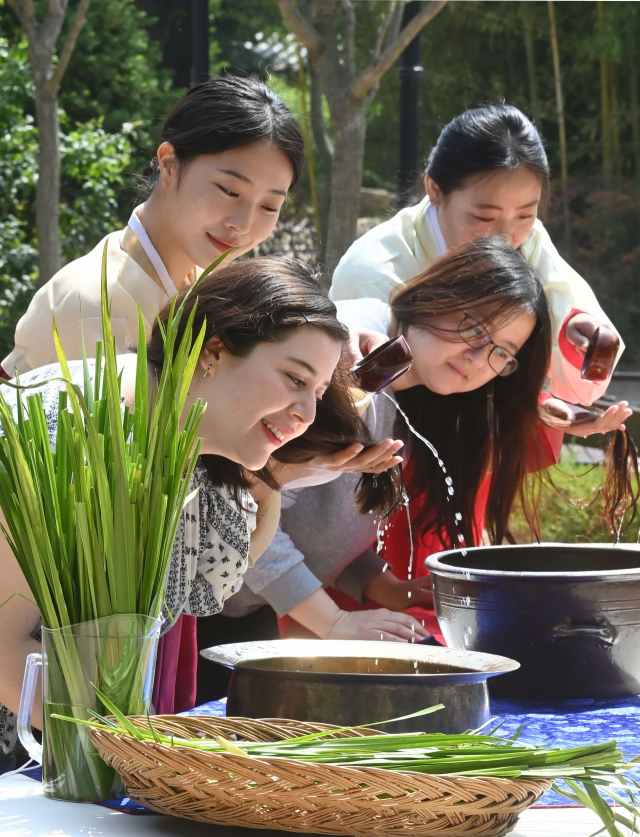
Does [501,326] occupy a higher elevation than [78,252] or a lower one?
lower

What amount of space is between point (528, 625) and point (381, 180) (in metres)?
12.8

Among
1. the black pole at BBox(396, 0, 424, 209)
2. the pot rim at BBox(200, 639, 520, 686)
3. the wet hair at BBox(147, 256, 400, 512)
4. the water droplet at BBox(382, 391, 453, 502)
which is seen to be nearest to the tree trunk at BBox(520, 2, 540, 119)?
the black pole at BBox(396, 0, 424, 209)

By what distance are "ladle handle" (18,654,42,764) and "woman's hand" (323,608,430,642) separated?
1.02 metres

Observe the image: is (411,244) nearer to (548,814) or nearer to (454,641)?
(454,641)

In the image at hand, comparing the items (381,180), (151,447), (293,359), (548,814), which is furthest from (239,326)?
(381,180)

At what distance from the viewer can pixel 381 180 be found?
14.0 meters

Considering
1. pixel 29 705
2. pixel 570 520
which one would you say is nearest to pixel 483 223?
pixel 29 705

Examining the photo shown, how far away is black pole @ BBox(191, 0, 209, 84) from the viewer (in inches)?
178

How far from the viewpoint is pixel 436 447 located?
263cm

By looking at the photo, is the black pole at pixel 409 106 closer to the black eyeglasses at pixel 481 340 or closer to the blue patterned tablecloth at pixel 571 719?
the black eyeglasses at pixel 481 340

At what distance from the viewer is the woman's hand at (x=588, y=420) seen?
2.62m

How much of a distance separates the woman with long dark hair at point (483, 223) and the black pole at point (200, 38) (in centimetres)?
168

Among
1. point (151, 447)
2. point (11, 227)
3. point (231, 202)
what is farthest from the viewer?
point (11, 227)

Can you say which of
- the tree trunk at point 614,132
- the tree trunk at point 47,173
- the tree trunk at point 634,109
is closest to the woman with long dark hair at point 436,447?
the tree trunk at point 47,173
